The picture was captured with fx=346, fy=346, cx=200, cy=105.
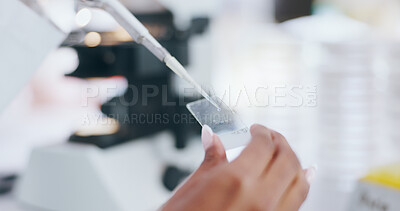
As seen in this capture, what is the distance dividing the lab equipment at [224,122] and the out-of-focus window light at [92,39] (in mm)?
313

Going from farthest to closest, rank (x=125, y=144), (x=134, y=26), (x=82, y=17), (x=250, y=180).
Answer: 1. (x=125, y=144)
2. (x=82, y=17)
3. (x=134, y=26)
4. (x=250, y=180)

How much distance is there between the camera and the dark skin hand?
0.28 m

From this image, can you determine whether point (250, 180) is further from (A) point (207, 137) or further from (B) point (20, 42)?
(B) point (20, 42)

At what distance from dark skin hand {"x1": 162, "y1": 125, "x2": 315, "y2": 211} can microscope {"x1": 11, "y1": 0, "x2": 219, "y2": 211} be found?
0.29m

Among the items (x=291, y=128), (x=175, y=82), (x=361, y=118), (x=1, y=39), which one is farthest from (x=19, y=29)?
(x=361, y=118)

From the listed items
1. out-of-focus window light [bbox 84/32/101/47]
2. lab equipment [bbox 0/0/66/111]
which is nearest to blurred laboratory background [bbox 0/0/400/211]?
out-of-focus window light [bbox 84/32/101/47]

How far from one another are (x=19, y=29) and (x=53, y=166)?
280mm

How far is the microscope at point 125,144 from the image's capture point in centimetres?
56

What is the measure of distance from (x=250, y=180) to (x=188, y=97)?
18.1 inches

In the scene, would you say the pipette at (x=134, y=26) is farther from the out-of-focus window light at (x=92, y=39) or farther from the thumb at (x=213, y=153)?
the out-of-focus window light at (x=92, y=39)

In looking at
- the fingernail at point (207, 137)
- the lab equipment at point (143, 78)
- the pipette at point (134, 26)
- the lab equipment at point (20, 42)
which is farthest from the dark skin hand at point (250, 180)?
the lab equipment at point (143, 78)

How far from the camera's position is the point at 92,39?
0.65 metres

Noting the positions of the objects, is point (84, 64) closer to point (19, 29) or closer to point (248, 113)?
point (19, 29)

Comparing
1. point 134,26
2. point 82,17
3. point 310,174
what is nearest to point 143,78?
point 82,17
